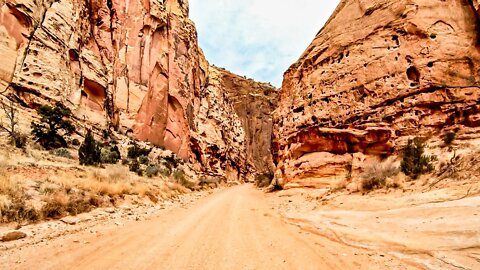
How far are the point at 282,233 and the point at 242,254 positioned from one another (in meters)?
1.97

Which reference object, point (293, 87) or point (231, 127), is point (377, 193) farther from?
point (231, 127)

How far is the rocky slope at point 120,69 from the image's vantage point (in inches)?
902

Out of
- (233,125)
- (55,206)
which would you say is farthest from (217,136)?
(55,206)

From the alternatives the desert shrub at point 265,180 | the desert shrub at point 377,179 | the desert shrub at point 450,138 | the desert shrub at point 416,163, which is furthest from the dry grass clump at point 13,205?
the desert shrub at point 265,180

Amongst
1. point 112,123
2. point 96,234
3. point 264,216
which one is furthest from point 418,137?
point 112,123

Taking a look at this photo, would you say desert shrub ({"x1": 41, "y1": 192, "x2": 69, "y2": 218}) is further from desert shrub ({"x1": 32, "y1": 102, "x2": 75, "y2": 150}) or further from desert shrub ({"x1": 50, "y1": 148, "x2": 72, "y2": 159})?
desert shrub ({"x1": 32, "y1": 102, "x2": 75, "y2": 150})

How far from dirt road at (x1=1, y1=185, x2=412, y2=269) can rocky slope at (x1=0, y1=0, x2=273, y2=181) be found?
21.0m

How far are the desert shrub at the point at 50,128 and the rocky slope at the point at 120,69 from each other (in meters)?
2.39

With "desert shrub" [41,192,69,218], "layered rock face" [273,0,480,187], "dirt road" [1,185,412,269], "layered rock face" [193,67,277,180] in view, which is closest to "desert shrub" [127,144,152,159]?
"layered rock face" [273,0,480,187]

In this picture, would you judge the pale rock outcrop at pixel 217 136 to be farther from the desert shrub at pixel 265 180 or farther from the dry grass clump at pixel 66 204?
the dry grass clump at pixel 66 204

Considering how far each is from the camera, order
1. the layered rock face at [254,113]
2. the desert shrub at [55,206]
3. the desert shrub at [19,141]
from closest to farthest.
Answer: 1. the desert shrub at [55,206]
2. the desert shrub at [19,141]
3. the layered rock face at [254,113]

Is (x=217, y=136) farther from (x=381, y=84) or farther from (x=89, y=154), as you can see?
(x=381, y=84)

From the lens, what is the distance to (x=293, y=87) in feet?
71.1

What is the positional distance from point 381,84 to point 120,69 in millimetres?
31079
